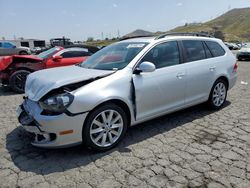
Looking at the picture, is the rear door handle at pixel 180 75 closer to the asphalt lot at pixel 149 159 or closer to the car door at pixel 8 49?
the asphalt lot at pixel 149 159

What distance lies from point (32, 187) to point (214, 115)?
383cm

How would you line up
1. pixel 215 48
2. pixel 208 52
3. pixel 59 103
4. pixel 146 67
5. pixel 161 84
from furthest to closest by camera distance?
1. pixel 215 48
2. pixel 208 52
3. pixel 161 84
4. pixel 146 67
5. pixel 59 103

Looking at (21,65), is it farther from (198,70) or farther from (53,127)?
(198,70)

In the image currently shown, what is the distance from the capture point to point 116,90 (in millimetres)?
3465

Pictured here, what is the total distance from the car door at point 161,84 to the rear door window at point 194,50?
278mm

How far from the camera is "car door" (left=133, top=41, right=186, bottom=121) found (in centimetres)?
377

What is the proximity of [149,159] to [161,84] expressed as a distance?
1.30 m

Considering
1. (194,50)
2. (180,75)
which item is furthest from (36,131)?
(194,50)

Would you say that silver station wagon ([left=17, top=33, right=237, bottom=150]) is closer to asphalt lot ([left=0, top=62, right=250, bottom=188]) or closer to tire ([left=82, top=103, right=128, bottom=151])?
tire ([left=82, top=103, right=128, bottom=151])

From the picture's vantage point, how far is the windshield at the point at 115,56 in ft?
13.0

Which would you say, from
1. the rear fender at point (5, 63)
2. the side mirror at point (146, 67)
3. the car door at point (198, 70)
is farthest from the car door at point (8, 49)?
the side mirror at point (146, 67)

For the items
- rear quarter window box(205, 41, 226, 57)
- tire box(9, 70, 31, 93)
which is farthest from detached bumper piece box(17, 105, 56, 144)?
tire box(9, 70, 31, 93)

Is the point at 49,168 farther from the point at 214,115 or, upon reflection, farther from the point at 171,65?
the point at 214,115

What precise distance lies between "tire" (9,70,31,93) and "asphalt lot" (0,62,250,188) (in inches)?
121
